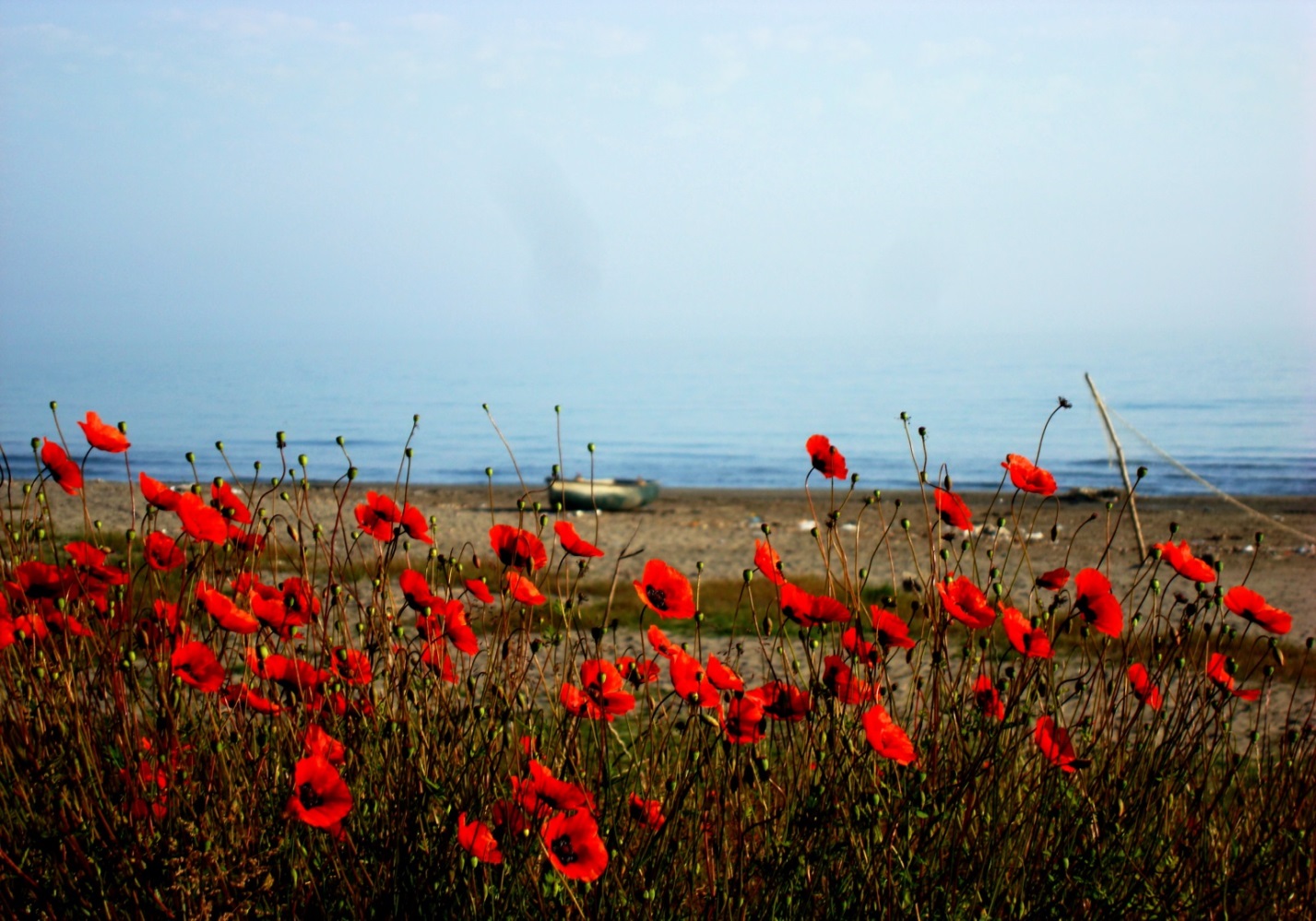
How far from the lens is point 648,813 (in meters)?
1.93

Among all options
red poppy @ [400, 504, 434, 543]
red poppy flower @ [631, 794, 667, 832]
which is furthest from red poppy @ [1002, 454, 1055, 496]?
red poppy @ [400, 504, 434, 543]

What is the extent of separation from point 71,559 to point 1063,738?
192cm

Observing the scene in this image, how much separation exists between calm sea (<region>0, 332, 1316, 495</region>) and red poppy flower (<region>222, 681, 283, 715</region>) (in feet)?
85.8

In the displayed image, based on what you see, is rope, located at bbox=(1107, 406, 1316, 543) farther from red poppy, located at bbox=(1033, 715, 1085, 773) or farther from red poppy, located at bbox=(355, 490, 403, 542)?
red poppy, located at bbox=(355, 490, 403, 542)

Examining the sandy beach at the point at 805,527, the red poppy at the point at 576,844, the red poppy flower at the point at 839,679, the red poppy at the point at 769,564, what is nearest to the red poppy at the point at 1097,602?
the red poppy flower at the point at 839,679

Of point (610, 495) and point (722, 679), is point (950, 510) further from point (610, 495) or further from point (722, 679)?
point (610, 495)

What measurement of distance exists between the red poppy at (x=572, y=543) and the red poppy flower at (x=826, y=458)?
1.42 feet

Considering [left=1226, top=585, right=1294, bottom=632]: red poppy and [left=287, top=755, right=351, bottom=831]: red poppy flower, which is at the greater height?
[left=1226, top=585, right=1294, bottom=632]: red poppy

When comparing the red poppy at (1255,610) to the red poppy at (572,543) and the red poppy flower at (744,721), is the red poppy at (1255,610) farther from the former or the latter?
the red poppy at (572,543)

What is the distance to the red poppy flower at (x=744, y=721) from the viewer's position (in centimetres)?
188

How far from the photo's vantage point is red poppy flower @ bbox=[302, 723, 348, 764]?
69.6 inches

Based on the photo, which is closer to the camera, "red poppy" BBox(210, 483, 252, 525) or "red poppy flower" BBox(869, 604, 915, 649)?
"red poppy flower" BBox(869, 604, 915, 649)

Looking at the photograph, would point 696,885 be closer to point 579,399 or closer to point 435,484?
point 435,484

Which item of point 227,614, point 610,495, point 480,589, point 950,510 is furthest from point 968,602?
point 610,495
